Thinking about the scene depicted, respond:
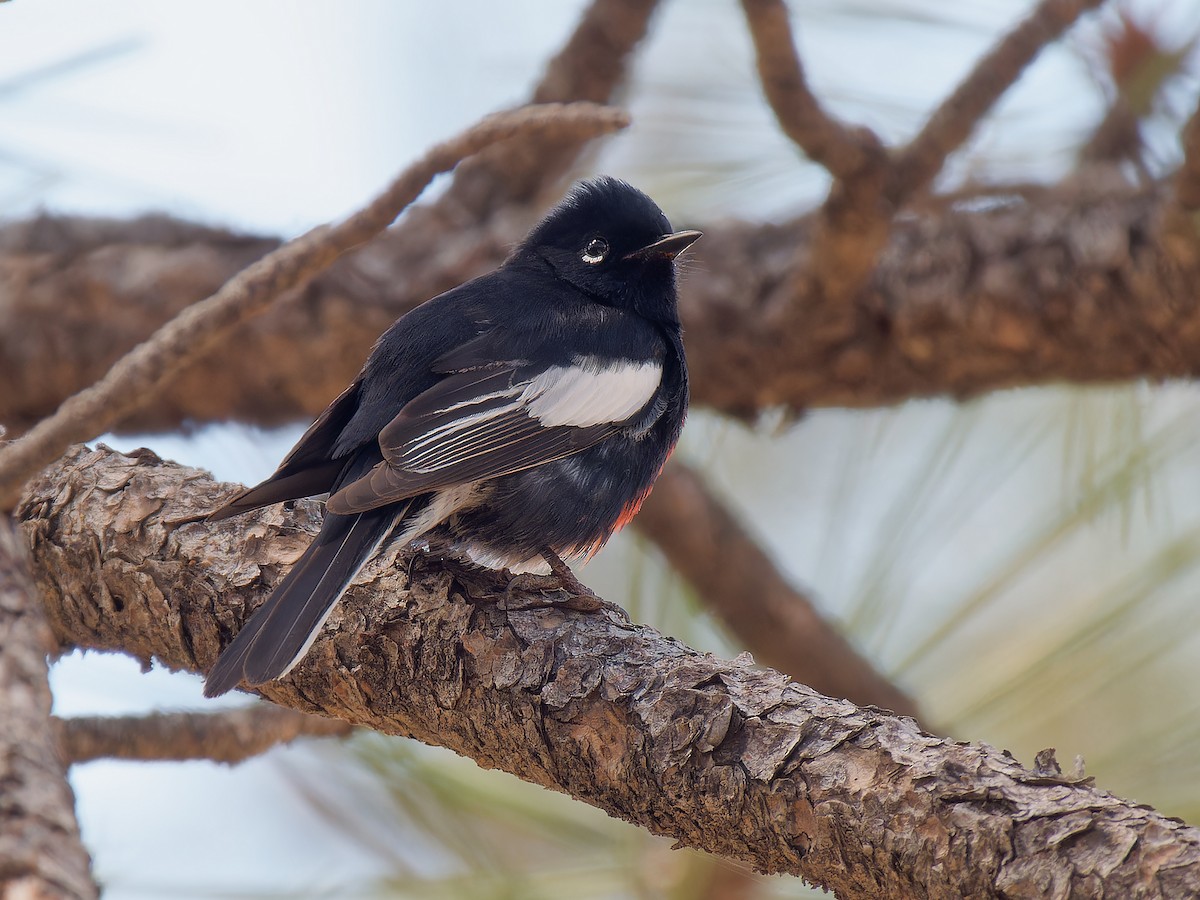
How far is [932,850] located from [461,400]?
168 cm

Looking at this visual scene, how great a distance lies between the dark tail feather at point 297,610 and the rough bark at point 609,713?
95 mm

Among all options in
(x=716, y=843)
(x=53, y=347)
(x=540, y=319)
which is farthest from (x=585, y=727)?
(x=53, y=347)

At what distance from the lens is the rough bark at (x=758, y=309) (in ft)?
12.9

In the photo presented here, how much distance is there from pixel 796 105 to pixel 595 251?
79 cm

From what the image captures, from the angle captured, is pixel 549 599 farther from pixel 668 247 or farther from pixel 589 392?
pixel 668 247

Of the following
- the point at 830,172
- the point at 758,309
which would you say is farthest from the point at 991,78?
the point at 758,309

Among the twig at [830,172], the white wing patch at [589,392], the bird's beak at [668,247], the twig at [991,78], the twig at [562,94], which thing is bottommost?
the white wing patch at [589,392]

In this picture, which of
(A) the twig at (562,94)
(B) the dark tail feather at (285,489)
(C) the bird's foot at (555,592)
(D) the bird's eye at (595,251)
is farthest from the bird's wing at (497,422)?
(A) the twig at (562,94)

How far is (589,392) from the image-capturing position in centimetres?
324

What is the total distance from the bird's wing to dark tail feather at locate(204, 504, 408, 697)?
7 centimetres

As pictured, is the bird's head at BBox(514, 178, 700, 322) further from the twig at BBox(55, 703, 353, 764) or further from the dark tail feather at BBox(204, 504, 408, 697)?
the twig at BBox(55, 703, 353, 764)

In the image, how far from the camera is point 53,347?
4.57 metres

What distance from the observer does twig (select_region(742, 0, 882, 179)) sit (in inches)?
131

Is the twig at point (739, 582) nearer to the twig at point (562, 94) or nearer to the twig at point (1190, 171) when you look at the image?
the twig at point (562, 94)
